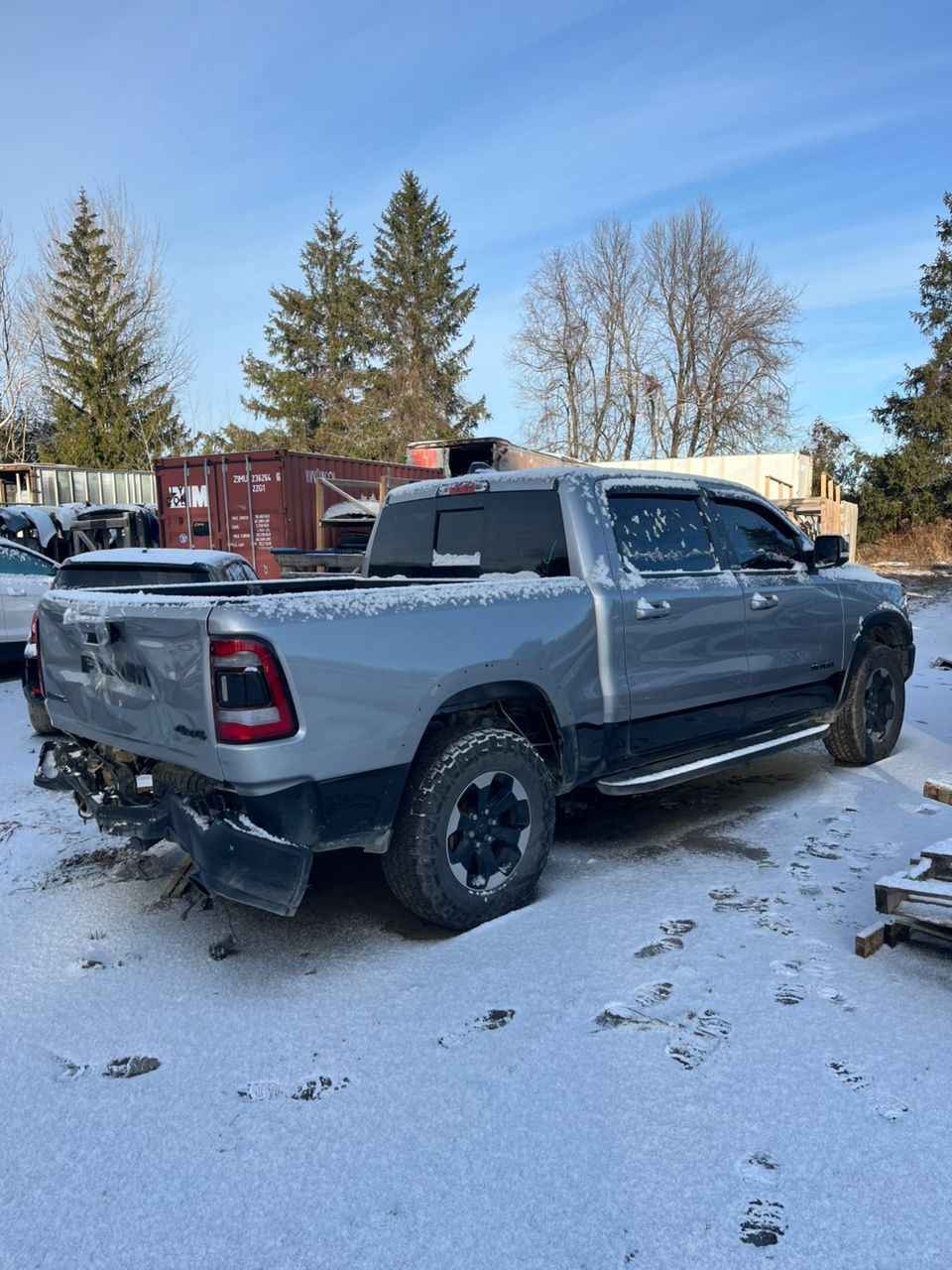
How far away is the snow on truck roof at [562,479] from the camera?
4.20 metres

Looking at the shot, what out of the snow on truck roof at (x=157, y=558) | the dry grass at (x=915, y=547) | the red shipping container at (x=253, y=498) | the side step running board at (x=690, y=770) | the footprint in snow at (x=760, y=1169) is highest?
the red shipping container at (x=253, y=498)

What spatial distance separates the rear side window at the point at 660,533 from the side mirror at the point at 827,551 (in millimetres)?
1016

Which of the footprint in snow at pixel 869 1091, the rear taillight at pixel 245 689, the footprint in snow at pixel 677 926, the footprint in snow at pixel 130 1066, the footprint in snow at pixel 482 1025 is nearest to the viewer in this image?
the footprint in snow at pixel 869 1091

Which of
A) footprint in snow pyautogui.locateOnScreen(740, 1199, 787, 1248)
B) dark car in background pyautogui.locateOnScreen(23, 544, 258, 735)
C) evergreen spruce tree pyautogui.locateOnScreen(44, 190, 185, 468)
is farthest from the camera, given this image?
evergreen spruce tree pyautogui.locateOnScreen(44, 190, 185, 468)

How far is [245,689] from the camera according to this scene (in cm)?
289

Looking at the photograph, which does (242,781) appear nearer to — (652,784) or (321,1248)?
(321,1248)

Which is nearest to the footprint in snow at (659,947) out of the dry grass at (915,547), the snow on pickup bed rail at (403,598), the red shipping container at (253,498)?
the snow on pickup bed rail at (403,598)

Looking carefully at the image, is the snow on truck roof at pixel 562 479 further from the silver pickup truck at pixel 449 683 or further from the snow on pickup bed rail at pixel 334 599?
the snow on pickup bed rail at pixel 334 599

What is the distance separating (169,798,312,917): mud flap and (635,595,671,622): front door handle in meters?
1.90

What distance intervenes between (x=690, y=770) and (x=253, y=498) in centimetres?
1169

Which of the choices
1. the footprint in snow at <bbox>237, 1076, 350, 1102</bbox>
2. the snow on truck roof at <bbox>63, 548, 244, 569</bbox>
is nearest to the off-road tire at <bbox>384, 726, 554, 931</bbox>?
the footprint in snow at <bbox>237, 1076, 350, 1102</bbox>

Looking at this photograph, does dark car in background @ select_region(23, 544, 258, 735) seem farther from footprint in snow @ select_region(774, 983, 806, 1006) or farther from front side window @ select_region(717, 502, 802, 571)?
footprint in snow @ select_region(774, 983, 806, 1006)

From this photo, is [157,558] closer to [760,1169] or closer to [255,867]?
[255,867]

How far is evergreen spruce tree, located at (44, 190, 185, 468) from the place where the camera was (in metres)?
36.5
